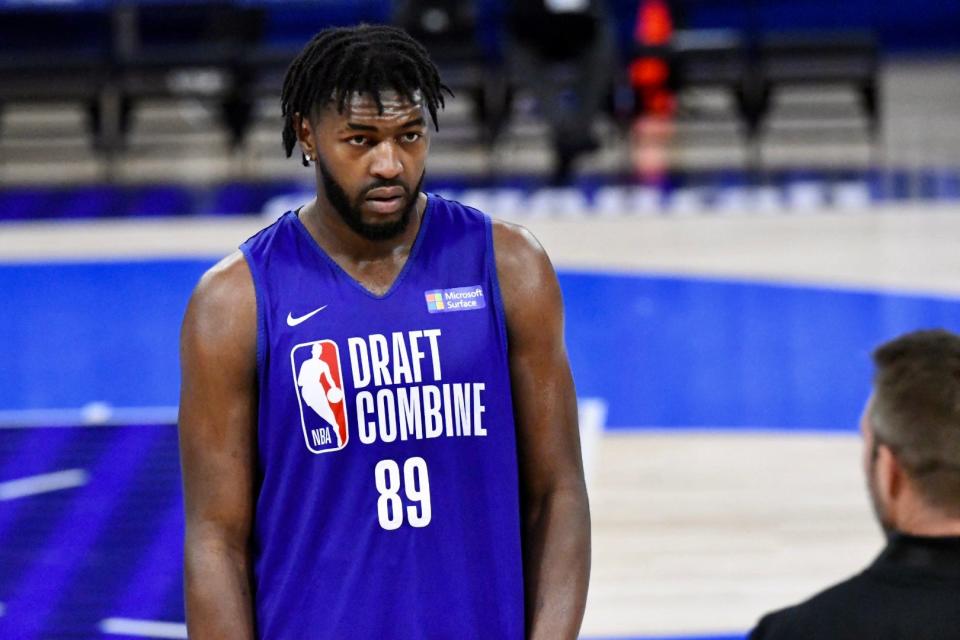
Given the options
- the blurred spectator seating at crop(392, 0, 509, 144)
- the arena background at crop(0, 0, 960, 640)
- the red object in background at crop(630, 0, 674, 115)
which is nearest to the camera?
the arena background at crop(0, 0, 960, 640)

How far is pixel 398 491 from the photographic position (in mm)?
2393

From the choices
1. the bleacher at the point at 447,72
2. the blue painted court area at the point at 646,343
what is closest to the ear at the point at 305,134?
the blue painted court area at the point at 646,343

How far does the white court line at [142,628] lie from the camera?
15.4ft

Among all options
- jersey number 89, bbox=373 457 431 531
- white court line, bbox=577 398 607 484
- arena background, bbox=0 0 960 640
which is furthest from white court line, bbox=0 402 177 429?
jersey number 89, bbox=373 457 431 531

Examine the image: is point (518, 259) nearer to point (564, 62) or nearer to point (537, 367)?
point (537, 367)

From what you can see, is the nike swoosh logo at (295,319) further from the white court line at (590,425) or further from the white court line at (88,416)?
the white court line at (88,416)

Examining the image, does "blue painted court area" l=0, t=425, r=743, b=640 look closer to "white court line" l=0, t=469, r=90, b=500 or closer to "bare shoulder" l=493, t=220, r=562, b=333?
"white court line" l=0, t=469, r=90, b=500

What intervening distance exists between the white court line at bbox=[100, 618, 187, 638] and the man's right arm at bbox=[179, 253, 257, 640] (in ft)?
7.52

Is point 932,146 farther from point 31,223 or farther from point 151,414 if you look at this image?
point 151,414

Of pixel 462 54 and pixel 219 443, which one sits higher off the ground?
pixel 462 54

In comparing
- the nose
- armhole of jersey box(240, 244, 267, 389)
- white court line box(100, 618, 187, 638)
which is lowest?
white court line box(100, 618, 187, 638)

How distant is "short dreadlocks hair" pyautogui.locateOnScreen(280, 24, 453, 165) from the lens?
2.43 meters

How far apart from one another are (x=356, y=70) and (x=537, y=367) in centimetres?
50

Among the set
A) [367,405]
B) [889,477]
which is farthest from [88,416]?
[889,477]
